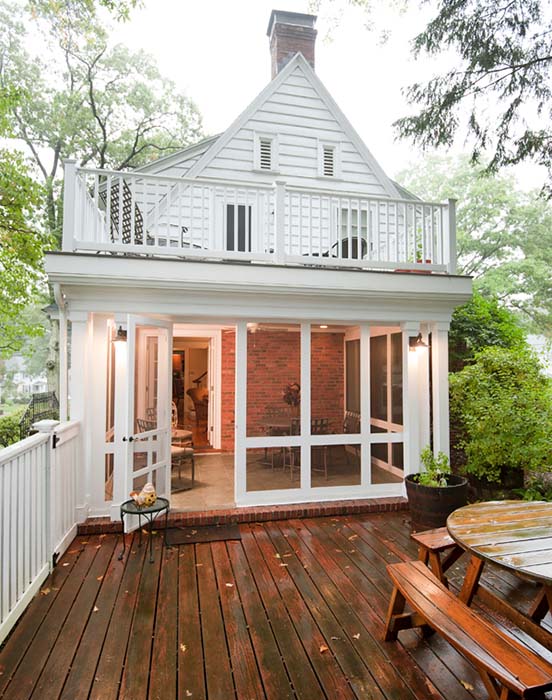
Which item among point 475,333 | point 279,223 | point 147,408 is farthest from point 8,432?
point 475,333

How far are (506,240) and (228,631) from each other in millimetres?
16312

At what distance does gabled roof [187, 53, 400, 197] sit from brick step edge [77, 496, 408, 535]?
555cm

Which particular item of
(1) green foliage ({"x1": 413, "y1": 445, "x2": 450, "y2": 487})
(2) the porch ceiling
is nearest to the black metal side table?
(2) the porch ceiling

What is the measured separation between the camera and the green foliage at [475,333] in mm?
6578

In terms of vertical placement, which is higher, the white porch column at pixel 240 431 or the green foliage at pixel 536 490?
the white porch column at pixel 240 431

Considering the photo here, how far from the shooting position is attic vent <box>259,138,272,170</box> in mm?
7715

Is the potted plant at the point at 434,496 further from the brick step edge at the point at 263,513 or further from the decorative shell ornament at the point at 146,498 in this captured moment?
the decorative shell ornament at the point at 146,498

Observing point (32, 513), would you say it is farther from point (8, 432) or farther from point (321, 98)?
point (321, 98)

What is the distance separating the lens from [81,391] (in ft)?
14.3

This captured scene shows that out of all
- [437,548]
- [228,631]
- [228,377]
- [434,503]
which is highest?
[228,377]

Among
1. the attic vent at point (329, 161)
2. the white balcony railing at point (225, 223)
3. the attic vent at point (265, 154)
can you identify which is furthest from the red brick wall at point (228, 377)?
the attic vent at point (329, 161)

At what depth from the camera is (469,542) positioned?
7.52 ft

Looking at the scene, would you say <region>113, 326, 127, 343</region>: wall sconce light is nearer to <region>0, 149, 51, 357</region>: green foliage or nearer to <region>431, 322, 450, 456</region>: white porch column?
<region>431, 322, 450, 456</region>: white porch column

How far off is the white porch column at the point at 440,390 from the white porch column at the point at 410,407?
23 cm
